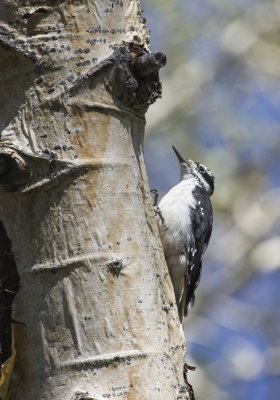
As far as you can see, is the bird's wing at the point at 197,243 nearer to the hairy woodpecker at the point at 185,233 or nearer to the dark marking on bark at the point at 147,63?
the hairy woodpecker at the point at 185,233

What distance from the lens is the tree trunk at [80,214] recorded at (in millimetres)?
2332

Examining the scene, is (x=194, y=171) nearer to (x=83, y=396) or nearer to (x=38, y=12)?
(x=38, y=12)

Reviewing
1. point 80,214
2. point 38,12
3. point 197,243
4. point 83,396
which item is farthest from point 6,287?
point 197,243

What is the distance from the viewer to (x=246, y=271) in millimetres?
10148

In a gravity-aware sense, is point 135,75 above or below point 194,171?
below

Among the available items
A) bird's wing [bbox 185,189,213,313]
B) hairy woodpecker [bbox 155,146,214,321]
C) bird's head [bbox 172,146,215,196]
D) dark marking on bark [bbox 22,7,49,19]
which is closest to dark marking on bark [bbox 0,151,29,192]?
dark marking on bark [bbox 22,7,49,19]

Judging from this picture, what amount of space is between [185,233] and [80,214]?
8.26ft

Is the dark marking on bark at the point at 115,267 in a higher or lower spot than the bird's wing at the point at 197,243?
lower

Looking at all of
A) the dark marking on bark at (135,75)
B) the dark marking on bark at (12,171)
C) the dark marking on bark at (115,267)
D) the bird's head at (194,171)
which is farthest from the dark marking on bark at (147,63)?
the bird's head at (194,171)

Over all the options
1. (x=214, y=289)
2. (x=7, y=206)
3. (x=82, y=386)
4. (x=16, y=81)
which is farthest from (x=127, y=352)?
(x=214, y=289)

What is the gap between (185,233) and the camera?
16.1ft

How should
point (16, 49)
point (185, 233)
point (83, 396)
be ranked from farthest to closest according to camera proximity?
1. point (185, 233)
2. point (16, 49)
3. point (83, 396)

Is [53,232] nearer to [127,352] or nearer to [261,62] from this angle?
[127,352]

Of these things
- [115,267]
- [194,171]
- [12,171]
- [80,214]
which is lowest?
[115,267]
